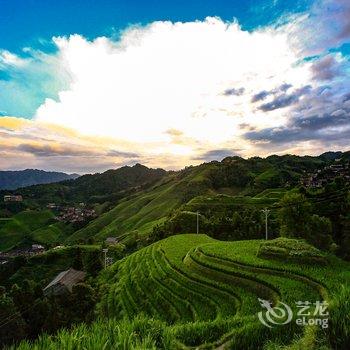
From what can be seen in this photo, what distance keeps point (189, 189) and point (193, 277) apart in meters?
160

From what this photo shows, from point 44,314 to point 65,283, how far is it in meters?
17.6

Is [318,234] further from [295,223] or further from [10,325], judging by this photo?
[10,325]

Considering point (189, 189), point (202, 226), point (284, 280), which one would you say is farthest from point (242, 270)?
point (189, 189)

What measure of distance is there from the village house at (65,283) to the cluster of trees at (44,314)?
7839 mm

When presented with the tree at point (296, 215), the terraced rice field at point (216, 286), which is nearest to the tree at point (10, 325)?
the terraced rice field at point (216, 286)

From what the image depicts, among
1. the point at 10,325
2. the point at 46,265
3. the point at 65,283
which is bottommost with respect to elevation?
the point at 46,265

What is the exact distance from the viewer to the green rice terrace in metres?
8.96

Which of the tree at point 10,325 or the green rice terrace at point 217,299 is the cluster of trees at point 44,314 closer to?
the tree at point 10,325

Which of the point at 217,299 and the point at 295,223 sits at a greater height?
the point at 295,223

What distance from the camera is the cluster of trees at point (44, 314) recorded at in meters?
42.0

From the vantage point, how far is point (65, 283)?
211 ft

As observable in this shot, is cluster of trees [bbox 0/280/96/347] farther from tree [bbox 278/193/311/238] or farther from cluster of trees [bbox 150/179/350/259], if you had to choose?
cluster of trees [bbox 150/179/350/259]

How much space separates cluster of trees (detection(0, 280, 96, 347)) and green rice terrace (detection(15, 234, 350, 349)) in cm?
228

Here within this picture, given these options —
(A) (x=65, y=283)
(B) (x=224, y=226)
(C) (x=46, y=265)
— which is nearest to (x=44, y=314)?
(A) (x=65, y=283)
